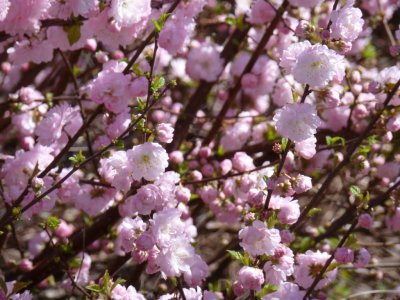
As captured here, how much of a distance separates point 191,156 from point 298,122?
160 cm

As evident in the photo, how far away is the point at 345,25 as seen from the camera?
6.18 ft

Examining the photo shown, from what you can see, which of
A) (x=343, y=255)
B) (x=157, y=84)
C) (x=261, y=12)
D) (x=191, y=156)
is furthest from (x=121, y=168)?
(x=261, y=12)

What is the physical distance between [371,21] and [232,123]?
1282mm

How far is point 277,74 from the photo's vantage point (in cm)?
371

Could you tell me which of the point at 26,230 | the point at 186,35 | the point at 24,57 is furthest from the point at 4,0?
the point at 26,230

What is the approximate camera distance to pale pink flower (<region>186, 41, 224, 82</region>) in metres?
3.57

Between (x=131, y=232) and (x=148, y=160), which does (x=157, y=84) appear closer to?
(x=148, y=160)

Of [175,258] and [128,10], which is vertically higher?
[128,10]

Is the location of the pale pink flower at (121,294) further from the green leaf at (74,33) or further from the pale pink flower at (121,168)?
the green leaf at (74,33)

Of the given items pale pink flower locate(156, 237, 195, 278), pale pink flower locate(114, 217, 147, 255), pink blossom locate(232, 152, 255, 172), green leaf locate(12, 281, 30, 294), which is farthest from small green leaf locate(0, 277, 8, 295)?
pink blossom locate(232, 152, 255, 172)

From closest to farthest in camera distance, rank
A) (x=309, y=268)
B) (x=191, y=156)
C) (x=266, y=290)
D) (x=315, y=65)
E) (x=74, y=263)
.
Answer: (x=315, y=65) < (x=266, y=290) < (x=309, y=268) < (x=74, y=263) < (x=191, y=156)

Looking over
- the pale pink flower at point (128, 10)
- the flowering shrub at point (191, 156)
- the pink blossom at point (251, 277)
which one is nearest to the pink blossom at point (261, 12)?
the flowering shrub at point (191, 156)

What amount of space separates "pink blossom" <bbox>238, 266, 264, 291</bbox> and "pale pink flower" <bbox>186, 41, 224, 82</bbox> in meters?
1.85

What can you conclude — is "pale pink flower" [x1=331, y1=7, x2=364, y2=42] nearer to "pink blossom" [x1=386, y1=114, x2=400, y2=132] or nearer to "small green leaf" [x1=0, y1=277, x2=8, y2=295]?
"pink blossom" [x1=386, y1=114, x2=400, y2=132]
